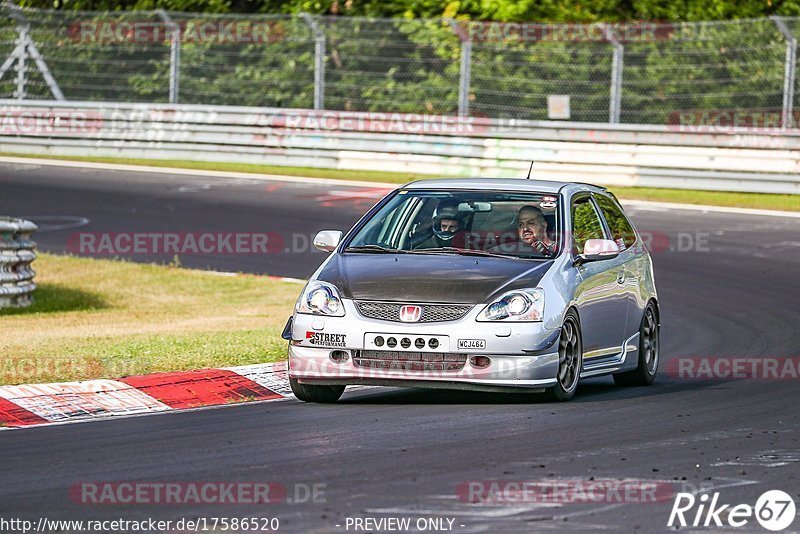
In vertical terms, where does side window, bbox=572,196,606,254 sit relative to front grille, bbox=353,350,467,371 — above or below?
above

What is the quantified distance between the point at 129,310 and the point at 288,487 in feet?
31.6

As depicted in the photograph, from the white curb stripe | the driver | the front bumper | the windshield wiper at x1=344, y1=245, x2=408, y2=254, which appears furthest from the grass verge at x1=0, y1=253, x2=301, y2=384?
the driver

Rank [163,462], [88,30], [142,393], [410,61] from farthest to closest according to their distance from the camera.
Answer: [88,30] → [410,61] → [142,393] → [163,462]

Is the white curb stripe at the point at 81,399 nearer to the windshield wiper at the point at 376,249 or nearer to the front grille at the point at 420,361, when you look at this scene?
the front grille at the point at 420,361

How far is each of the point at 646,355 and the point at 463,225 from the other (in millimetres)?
1914

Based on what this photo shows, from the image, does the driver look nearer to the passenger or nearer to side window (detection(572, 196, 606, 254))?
side window (detection(572, 196, 606, 254))

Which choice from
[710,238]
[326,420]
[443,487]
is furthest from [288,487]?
[710,238]

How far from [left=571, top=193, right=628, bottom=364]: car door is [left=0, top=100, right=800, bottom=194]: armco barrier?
13.5 meters

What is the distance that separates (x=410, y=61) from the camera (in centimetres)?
2762

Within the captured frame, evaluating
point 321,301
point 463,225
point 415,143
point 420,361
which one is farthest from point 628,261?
point 415,143

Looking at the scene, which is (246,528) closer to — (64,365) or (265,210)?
(64,365)

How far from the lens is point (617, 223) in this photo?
38.8 feet

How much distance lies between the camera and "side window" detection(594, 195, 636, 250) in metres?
11.6

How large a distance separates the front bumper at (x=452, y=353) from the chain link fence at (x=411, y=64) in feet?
52.3
